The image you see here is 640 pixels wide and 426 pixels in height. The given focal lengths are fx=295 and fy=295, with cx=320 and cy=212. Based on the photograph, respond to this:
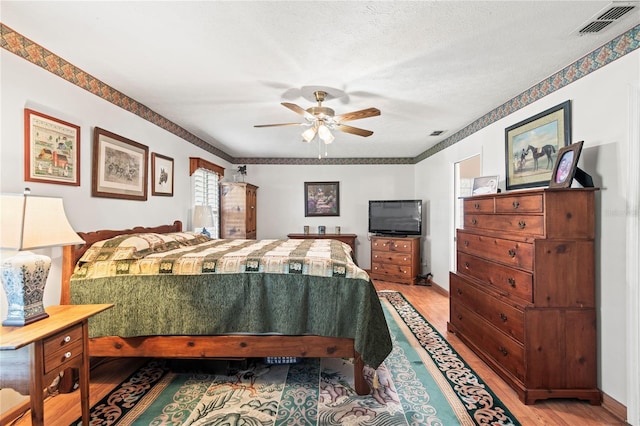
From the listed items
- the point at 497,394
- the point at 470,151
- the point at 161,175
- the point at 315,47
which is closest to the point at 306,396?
the point at 497,394

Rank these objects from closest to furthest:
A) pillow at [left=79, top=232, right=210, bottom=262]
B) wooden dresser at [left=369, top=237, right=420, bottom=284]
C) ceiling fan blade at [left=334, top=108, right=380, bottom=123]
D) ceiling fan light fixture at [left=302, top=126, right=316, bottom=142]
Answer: pillow at [left=79, top=232, right=210, bottom=262], ceiling fan blade at [left=334, top=108, right=380, bottom=123], ceiling fan light fixture at [left=302, top=126, right=316, bottom=142], wooden dresser at [left=369, top=237, right=420, bottom=284]

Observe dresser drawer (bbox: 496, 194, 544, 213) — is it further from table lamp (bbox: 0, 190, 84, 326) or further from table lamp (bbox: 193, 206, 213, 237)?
table lamp (bbox: 193, 206, 213, 237)

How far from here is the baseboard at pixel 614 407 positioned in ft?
6.29

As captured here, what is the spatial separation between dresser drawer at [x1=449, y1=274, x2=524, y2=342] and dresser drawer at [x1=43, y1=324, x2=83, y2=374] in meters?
2.96

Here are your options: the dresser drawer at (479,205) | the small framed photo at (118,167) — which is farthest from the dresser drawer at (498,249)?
the small framed photo at (118,167)

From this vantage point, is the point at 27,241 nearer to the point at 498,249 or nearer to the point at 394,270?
the point at 498,249

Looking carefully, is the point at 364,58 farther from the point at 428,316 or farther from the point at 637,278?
the point at 428,316

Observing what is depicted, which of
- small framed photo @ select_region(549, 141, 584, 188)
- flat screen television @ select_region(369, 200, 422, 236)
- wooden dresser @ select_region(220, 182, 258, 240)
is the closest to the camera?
small framed photo @ select_region(549, 141, 584, 188)

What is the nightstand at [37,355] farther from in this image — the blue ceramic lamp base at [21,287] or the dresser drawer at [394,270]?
the dresser drawer at [394,270]

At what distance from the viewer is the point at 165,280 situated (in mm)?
2273

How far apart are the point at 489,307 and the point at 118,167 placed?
368 cm

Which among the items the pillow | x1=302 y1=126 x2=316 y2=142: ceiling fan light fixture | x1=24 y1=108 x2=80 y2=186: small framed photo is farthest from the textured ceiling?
the pillow

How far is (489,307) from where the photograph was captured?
2.58m

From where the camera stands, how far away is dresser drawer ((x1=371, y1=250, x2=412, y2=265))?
554cm
